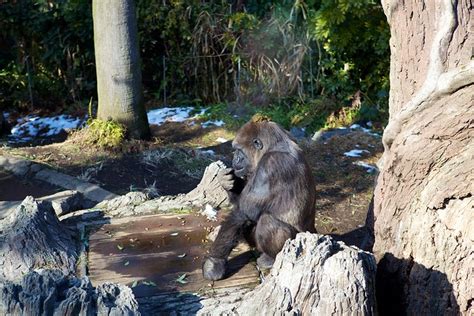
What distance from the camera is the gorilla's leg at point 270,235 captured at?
13.4 ft

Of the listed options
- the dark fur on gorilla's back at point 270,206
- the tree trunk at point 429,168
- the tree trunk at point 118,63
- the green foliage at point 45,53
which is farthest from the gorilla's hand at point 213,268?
the green foliage at point 45,53

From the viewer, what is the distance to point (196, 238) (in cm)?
459

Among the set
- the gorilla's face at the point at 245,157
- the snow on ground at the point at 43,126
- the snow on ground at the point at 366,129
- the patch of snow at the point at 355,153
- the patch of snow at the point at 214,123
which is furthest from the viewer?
the snow on ground at the point at 43,126

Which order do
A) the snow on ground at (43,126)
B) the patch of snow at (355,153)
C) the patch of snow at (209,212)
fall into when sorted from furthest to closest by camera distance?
the snow on ground at (43,126) < the patch of snow at (355,153) < the patch of snow at (209,212)

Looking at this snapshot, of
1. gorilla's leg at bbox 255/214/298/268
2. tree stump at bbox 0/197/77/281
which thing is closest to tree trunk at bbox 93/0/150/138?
tree stump at bbox 0/197/77/281

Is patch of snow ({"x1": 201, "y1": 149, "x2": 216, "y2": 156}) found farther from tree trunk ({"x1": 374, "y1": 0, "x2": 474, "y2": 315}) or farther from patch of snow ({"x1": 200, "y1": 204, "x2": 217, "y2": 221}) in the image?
tree trunk ({"x1": 374, "y1": 0, "x2": 474, "y2": 315})

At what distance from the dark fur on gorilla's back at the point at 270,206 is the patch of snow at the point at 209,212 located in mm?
621

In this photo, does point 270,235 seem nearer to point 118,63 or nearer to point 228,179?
point 228,179

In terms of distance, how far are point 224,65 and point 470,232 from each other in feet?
22.4

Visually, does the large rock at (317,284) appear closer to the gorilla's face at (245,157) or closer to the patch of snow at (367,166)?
the gorilla's face at (245,157)

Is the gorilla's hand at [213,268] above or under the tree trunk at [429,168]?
under

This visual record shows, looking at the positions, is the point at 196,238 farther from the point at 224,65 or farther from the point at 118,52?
the point at 224,65

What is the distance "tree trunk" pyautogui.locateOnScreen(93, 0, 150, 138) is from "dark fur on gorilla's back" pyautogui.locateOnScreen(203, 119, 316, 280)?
142 inches

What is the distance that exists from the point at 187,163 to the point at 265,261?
3395 millimetres
